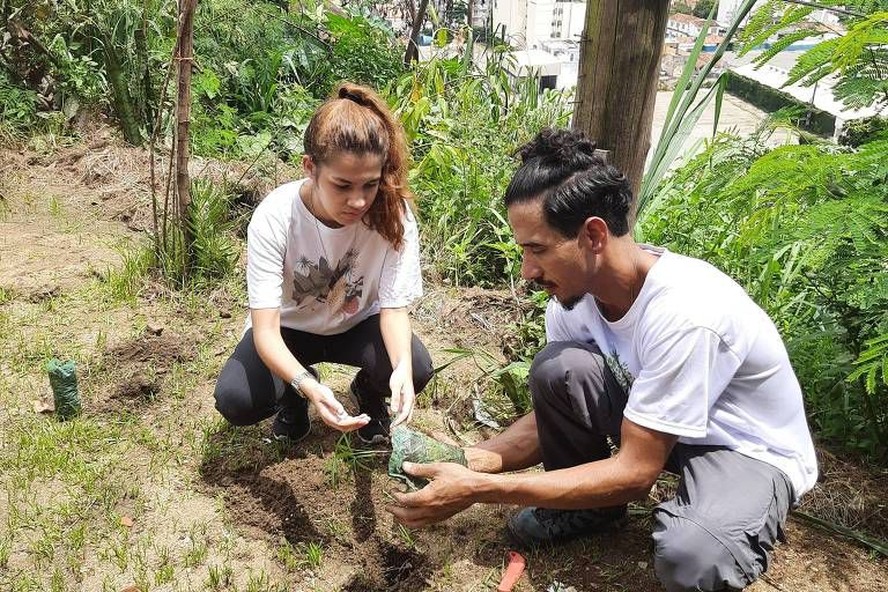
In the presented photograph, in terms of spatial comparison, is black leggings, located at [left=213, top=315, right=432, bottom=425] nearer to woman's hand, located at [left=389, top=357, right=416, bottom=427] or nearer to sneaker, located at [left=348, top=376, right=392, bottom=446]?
sneaker, located at [left=348, top=376, right=392, bottom=446]

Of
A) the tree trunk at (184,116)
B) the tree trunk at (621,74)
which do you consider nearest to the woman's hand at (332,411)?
the tree trunk at (621,74)

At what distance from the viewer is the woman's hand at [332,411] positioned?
203 cm

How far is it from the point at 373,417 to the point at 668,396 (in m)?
1.31

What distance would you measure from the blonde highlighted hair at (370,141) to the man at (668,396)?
526 millimetres

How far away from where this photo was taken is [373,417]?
2719 millimetres

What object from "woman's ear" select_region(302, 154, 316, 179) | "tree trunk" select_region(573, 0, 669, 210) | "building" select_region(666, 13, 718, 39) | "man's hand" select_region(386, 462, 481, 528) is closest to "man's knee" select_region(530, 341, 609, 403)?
"man's hand" select_region(386, 462, 481, 528)

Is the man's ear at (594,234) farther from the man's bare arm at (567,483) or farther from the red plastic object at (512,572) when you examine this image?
the red plastic object at (512,572)

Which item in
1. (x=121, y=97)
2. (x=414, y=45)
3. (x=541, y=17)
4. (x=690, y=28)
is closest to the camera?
(x=121, y=97)

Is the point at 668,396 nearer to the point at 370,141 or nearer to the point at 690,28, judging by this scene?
the point at 370,141

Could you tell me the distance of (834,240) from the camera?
76.8 inches

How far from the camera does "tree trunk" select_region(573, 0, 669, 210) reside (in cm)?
207

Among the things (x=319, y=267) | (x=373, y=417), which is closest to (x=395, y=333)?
(x=319, y=267)

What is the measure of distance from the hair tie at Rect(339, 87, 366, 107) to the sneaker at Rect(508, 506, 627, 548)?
1314 mm

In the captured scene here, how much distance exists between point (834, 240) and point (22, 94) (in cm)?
521
